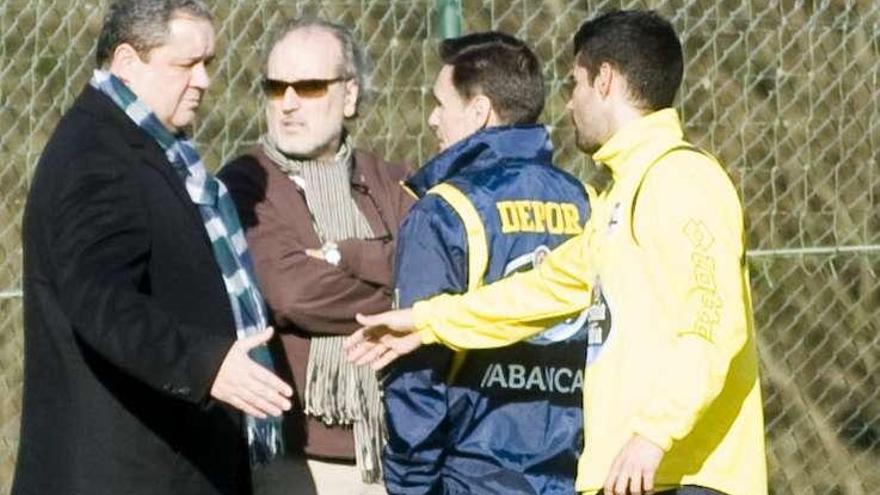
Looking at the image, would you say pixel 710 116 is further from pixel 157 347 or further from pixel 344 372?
pixel 157 347

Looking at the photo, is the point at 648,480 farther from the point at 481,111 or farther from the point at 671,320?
the point at 481,111

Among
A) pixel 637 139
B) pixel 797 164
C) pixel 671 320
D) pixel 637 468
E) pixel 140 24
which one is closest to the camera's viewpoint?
pixel 637 468

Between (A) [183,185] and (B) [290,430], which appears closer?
(A) [183,185]

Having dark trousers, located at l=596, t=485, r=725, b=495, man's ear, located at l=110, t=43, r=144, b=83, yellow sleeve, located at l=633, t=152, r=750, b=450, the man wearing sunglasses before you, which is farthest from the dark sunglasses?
dark trousers, located at l=596, t=485, r=725, b=495

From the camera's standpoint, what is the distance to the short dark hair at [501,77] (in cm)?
566

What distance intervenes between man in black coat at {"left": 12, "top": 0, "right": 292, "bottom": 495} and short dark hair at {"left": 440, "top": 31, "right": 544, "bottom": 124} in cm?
73

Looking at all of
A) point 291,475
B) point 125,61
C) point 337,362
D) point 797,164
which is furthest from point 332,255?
point 797,164

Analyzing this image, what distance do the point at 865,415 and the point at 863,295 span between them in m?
0.42

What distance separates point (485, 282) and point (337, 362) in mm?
486

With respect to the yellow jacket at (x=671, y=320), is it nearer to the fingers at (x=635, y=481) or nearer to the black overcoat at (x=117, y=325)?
the fingers at (x=635, y=481)

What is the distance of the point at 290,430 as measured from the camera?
5.70 metres

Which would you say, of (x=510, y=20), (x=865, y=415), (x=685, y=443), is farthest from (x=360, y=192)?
(x=865, y=415)

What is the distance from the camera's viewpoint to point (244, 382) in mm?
4789

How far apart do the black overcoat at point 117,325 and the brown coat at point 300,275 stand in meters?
0.50
